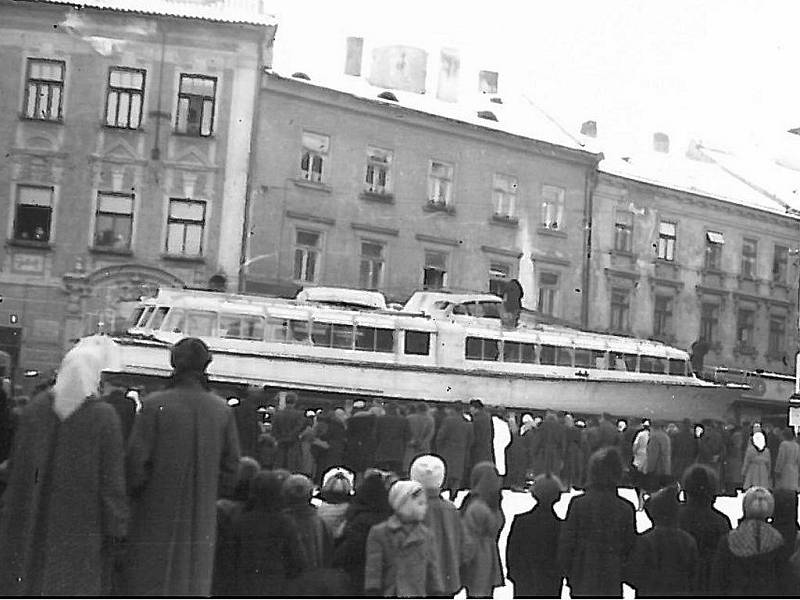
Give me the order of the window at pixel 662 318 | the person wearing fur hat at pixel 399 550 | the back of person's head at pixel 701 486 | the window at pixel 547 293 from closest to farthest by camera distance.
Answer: the person wearing fur hat at pixel 399 550 < the back of person's head at pixel 701 486 < the window at pixel 547 293 < the window at pixel 662 318

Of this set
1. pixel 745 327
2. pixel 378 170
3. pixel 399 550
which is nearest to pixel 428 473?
pixel 399 550

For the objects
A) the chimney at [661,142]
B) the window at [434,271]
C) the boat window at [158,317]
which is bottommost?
the boat window at [158,317]

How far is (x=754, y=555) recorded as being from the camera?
9.34ft

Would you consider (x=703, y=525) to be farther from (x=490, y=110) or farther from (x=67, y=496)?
(x=490, y=110)

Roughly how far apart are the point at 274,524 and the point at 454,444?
2192 mm

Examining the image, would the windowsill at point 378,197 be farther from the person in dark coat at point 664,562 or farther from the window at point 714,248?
the person in dark coat at point 664,562

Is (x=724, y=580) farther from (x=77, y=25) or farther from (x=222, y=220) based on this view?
(x=77, y=25)

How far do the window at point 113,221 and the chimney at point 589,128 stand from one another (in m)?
2.31

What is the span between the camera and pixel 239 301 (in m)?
4.10

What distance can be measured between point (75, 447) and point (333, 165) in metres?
2.35

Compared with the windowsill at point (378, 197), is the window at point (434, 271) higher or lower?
lower

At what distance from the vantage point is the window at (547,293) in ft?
15.7

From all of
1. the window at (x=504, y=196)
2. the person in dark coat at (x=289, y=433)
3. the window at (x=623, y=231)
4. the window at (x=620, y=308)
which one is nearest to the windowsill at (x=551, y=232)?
the window at (x=504, y=196)

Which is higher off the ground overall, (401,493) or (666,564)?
(401,493)
